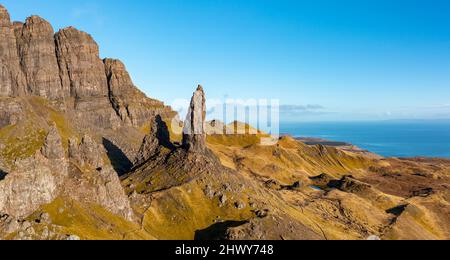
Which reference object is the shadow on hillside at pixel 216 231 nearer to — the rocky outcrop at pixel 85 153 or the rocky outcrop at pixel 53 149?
the rocky outcrop at pixel 85 153

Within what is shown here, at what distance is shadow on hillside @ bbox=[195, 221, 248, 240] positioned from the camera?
15002cm

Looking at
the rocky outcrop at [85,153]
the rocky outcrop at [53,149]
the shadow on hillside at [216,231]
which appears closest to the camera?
the rocky outcrop at [53,149]

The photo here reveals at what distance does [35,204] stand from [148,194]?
193ft

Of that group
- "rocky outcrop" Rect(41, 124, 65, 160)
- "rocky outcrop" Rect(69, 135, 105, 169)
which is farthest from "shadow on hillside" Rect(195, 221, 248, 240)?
"rocky outcrop" Rect(41, 124, 65, 160)

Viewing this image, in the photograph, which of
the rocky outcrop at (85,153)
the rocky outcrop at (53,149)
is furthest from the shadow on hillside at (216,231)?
the rocky outcrop at (53,149)

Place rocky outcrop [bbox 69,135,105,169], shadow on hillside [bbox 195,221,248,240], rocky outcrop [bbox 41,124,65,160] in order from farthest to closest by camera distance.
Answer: rocky outcrop [bbox 69,135,105,169] → shadow on hillside [bbox 195,221,248,240] → rocky outcrop [bbox 41,124,65,160]

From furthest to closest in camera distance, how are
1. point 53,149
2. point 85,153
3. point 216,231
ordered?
1. point 85,153
2. point 216,231
3. point 53,149

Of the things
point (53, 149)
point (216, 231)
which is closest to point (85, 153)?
point (53, 149)

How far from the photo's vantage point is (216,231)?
153875 millimetres

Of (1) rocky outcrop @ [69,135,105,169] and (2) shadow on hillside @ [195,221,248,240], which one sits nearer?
(2) shadow on hillside @ [195,221,248,240]

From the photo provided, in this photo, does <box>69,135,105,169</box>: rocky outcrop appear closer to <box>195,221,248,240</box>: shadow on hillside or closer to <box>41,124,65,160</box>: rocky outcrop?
<box>41,124,65,160</box>: rocky outcrop

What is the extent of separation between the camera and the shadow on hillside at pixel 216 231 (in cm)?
15002

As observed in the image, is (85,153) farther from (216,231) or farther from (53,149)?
(216,231)

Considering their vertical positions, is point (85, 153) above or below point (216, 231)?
above
